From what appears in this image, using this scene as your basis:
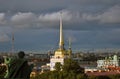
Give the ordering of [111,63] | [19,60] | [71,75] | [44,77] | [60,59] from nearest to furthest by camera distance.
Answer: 1. [19,60]
2. [71,75]
3. [44,77]
4. [60,59]
5. [111,63]

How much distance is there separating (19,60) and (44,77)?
29757 mm

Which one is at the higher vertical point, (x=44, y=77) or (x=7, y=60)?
(x=7, y=60)

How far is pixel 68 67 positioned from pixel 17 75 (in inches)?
1068

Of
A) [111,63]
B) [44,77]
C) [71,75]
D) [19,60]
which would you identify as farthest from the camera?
[111,63]

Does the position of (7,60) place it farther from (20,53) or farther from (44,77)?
(44,77)

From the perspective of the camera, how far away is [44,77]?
5262cm

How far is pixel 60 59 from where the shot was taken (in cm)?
9012

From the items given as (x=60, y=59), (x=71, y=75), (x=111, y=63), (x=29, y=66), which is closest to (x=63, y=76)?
(x=71, y=75)

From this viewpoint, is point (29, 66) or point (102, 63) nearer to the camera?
point (29, 66)

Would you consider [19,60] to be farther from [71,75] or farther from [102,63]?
[102,63]

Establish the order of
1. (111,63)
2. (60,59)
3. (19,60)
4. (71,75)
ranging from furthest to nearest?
1. (111,63)
2. (60,59)
3. (71,75)
4. (19,60)

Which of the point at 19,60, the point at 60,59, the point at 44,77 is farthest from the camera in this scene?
the point at 60,59

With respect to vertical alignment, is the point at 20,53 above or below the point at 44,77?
above

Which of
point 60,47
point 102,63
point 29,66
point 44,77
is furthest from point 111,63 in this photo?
point 29,66
